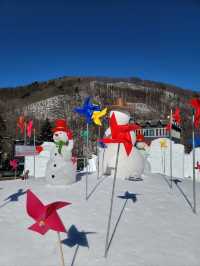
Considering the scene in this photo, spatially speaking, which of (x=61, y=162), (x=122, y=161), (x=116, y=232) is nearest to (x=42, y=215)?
(x=116, y=232)

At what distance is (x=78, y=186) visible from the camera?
30.0ft

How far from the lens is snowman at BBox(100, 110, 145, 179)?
35.2ft

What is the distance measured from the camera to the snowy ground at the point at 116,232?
4355mm

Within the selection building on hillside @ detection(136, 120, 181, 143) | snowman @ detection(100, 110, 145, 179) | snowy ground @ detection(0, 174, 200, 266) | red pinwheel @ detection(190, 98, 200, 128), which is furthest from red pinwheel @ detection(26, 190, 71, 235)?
building on hillside @ detection(136, 120, 181, 143)

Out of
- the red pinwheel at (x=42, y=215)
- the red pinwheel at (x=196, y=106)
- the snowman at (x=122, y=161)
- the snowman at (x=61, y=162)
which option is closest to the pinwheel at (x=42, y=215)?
the red pinwheel at (x=42, y=215)

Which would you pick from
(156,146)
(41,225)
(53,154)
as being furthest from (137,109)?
(41,225)

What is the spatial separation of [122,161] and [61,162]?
2.67 m

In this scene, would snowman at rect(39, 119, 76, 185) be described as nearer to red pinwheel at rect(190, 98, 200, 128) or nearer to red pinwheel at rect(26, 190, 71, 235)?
red pinwheel at rect(190, 98, 200, 128)

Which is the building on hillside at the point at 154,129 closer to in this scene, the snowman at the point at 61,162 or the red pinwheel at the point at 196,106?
the snowman at the point at 61,162

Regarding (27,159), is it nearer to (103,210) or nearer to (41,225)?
(103,210)

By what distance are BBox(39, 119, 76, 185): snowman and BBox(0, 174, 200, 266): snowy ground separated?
→ 547 mm

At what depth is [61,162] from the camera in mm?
9328

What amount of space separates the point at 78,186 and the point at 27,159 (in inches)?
331

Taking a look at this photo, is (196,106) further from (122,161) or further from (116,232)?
(122,161)
